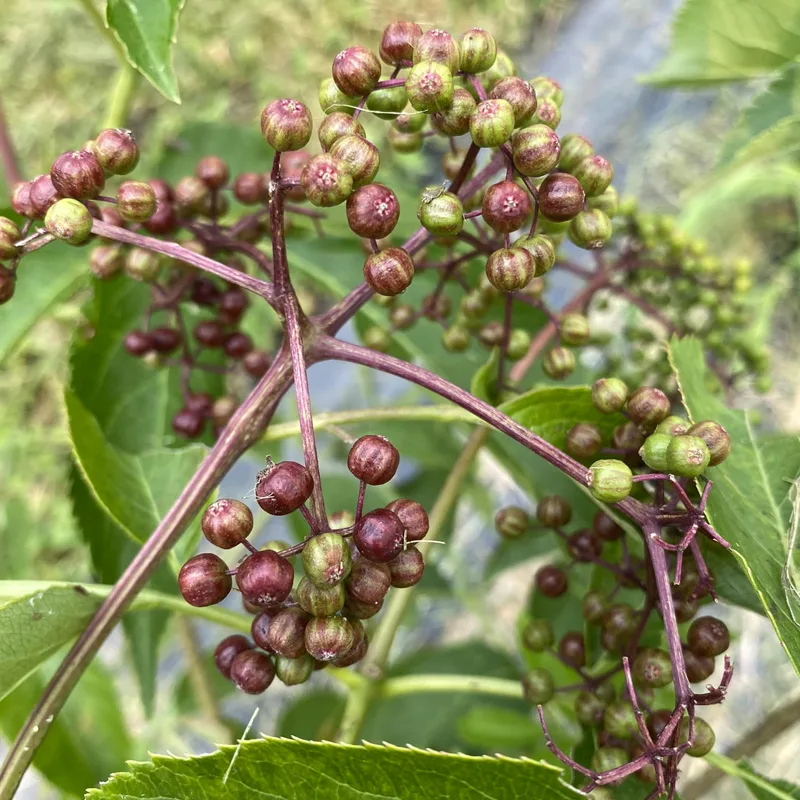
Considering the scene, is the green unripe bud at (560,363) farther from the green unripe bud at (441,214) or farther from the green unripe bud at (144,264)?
the green unripe bud at (144,264)

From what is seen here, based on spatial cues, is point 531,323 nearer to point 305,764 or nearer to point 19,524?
point 305,764

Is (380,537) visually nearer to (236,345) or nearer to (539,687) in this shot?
(539,687)

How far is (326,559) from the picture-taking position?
64 cm

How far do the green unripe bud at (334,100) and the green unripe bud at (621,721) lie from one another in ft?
2.27

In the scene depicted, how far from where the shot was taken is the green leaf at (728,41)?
1.44 m

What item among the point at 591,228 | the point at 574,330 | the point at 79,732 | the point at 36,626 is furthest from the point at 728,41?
the point at 79,732

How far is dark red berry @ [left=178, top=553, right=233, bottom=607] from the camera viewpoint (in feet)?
2.32

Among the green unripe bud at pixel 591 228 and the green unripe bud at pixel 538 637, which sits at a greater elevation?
the green unripe bud at pixel 591 228

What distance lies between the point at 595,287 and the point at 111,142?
80cm

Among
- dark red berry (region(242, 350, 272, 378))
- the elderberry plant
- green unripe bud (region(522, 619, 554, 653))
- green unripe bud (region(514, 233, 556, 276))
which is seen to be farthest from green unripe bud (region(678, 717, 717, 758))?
dark red berry (region(242, 350, 272, 378))

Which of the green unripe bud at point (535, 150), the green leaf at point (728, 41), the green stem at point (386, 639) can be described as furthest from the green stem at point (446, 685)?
the green leaf at point (728, 41)

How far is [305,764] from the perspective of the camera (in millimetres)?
714

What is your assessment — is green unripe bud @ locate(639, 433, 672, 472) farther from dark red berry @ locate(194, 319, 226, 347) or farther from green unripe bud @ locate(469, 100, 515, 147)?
dark red berry @ locate(194, 319, 226, 347)

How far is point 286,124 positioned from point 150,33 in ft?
1.13
